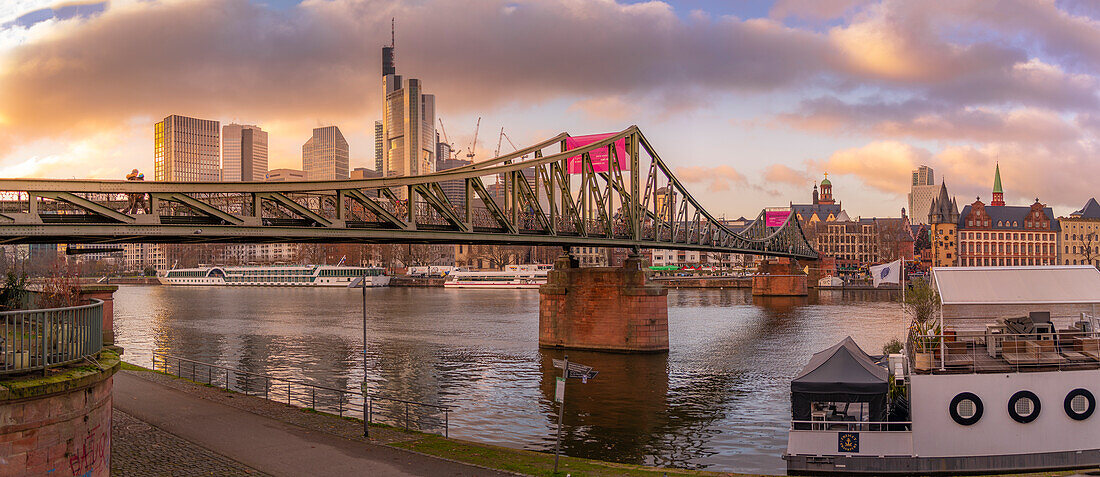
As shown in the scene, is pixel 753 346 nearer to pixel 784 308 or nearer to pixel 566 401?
pixel 566 401

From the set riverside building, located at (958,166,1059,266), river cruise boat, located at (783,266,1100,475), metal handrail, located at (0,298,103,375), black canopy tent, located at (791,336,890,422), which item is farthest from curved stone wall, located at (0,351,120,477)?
riverside building, located at (958,166,1059,266)

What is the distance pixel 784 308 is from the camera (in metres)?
117

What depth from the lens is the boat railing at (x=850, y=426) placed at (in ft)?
80.9

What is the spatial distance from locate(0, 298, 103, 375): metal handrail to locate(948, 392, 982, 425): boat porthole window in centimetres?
2444

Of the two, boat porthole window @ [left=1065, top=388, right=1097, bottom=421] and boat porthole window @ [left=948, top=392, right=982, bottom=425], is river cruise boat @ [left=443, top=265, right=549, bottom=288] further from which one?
boat porthole window @ [left=1065, top=388, right=1097, bottom=421]

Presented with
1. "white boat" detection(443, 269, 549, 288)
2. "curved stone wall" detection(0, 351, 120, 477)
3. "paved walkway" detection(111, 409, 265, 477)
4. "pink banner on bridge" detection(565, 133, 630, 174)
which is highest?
"pink banner on bridge" detection(565, 133, 630, 174)

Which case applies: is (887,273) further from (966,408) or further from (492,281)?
(492,281)

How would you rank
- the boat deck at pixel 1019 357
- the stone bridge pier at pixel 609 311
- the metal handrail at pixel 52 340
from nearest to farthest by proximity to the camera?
the metal handrail at pixel 52 340 → the boat deck at pixel 1019 357 → the stone bridge pier at pixel 609 311

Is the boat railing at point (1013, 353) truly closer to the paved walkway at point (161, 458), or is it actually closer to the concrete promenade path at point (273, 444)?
the concrete promenade path at point (273, 444)

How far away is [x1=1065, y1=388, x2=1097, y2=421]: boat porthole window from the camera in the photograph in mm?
25328

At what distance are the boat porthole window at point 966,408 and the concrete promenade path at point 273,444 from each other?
15.0 metres

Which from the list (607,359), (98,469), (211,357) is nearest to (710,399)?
(607,359)

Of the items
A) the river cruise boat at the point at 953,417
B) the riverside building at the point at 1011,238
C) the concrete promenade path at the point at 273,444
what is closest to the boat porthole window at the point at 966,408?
the river cruise boat at the point at 953,417

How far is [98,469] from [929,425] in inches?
926
